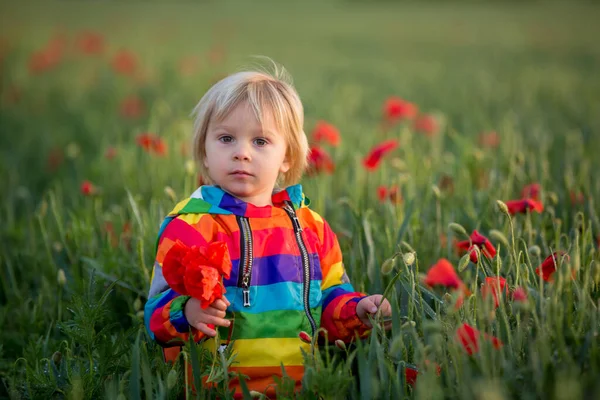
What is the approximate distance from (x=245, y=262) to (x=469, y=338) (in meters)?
0.66

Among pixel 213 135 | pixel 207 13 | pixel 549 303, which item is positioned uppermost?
pixel 207 13

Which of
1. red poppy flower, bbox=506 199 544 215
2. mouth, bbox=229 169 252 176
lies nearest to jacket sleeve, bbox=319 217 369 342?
mouth, bbox=229 169 252 176

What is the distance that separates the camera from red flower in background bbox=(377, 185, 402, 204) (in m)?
3.00

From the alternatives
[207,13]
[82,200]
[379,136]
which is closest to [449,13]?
[207,13]

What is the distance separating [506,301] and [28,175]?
379 centimetres

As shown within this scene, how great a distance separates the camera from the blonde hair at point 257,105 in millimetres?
2131

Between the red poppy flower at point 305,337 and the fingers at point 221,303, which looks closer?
the fingers at point 221,303

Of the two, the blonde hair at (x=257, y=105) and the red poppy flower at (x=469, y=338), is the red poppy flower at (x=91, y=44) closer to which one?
the blonde hair at (x=257, y=105)

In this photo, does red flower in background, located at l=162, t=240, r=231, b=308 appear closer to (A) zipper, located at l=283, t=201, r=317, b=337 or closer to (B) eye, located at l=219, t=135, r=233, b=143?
(A) zipper, located at l=283, t=201, r=317, b=337

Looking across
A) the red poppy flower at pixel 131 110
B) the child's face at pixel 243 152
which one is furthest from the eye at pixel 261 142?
the red poppy flower at pixel 131 110

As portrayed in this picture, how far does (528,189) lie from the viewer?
2930 millimetres

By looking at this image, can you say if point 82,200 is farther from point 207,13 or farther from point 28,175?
point 207,13

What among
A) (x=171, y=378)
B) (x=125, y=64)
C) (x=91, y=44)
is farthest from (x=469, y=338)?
(x=91, y=44)

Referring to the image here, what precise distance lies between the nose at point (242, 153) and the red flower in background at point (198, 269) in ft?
1.33
